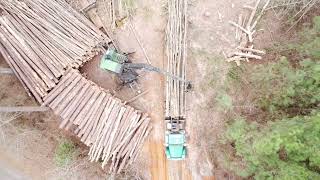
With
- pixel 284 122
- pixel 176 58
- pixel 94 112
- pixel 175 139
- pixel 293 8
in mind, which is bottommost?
pixel 175 139

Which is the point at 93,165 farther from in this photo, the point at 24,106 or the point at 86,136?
the point at 24,106

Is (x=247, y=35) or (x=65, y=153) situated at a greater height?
(x=247, y=35)

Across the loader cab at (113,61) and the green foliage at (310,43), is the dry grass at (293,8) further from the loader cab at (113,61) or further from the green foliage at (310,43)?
the loader cab at (113,61)

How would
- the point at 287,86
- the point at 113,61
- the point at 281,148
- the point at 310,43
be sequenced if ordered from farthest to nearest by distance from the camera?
the point at 113,61, the point at 310,43, the point at 287,86, the point at 281,148

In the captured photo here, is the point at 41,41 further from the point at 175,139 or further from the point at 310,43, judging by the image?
the point at 310,43

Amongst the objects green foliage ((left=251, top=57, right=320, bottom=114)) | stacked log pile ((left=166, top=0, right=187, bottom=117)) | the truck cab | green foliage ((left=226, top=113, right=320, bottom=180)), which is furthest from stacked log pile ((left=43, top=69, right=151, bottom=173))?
green foliage ((left=251, top=57, right=320, bottom=114))

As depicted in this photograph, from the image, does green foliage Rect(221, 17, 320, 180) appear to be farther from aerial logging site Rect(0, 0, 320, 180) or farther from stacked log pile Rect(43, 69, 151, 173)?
stacked log pile Rect(43, 69, 151, 173)

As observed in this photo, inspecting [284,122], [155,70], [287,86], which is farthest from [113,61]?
[284,122]
